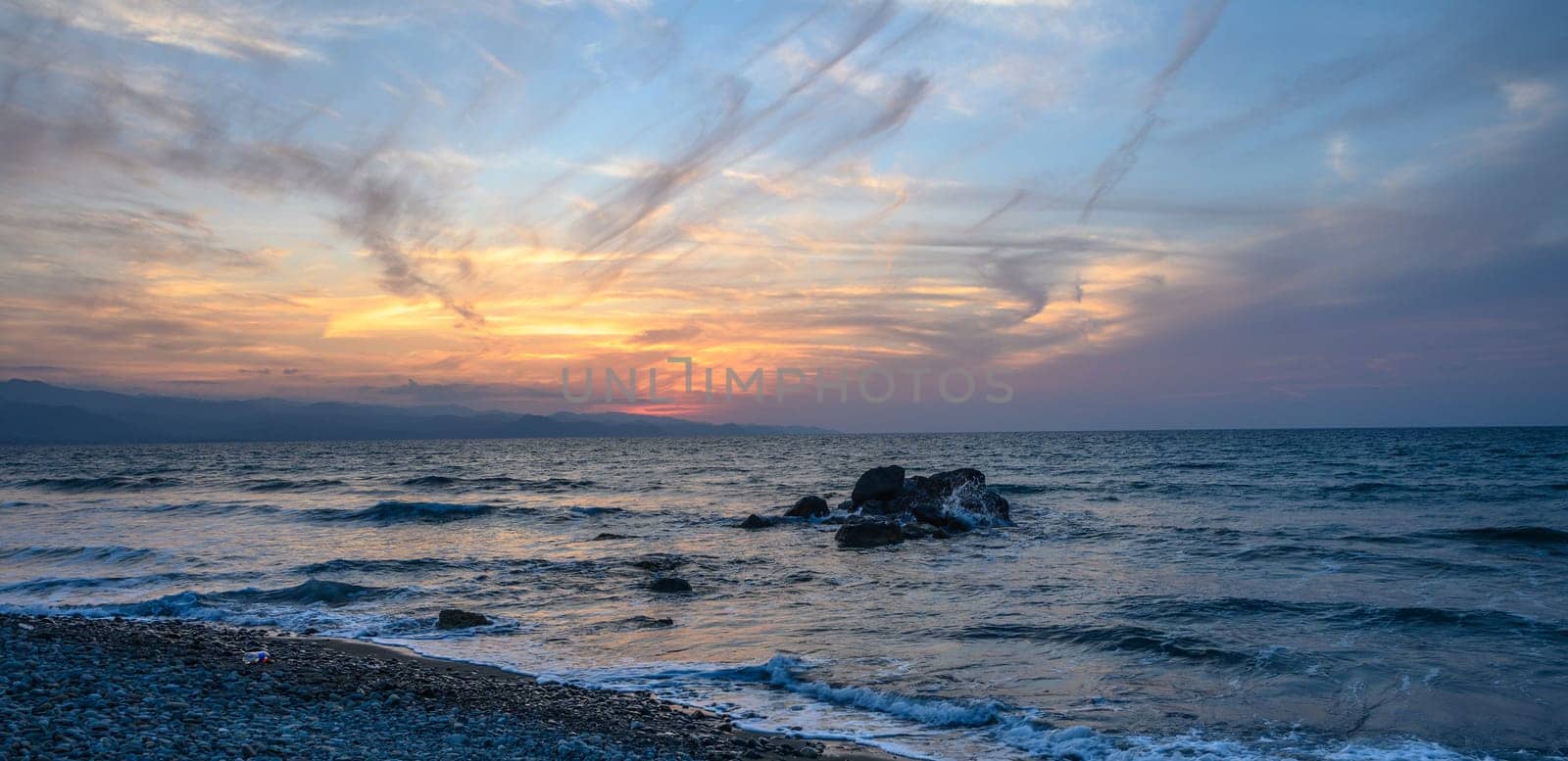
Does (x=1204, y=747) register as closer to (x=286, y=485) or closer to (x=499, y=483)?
(x=499, y=483)

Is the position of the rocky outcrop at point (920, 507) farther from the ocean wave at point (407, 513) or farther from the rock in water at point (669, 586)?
the ocean wave at point (407, 513)

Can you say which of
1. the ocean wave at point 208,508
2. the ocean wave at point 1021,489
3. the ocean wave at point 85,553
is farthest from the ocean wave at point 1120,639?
the ocean wave at point 208,508

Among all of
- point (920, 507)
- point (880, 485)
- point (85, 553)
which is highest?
point (880, 485)

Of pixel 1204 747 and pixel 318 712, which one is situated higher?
pixel 318 712

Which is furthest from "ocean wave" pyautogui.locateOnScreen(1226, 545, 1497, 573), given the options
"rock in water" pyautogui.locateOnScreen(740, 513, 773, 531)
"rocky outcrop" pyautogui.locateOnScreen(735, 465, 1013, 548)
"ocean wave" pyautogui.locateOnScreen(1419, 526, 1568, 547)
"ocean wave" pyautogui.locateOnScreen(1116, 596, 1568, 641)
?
"rock in water" pyautogui.locateOnScreen(740, 513, 773, 531)

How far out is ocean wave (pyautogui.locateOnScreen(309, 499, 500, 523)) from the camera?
38562mm

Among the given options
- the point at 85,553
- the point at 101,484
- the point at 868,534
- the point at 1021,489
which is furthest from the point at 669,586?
the point at 101,484

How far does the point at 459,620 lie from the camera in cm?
1653

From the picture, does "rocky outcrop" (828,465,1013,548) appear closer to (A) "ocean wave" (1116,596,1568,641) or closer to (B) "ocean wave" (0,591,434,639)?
(A) "ocean wave" (1116,596,1568,641)

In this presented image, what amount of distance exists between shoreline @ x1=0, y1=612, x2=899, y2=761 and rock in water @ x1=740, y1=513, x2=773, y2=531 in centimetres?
2040

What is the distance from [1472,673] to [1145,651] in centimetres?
440

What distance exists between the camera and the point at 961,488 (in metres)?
33.6

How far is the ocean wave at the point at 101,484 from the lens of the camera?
56469 millimetres

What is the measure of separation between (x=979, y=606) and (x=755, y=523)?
17118 mm
